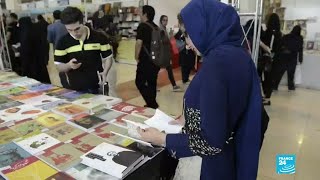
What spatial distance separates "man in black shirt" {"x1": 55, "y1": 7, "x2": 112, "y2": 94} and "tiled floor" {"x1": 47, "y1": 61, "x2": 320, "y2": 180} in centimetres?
156

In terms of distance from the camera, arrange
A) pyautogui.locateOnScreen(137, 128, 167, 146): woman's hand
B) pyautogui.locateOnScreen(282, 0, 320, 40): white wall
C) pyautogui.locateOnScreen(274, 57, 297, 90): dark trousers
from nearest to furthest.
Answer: pyautogui.locateOnScreen(137, 128, 167, 146): woman's hand, pyautogui.locateOnScreen(274, 57, 297, 90): dark trousers, pyautogui.locateOnScreen(282, 0, 320, 40): white wall

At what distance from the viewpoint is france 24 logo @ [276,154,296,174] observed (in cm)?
232

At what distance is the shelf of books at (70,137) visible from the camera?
1045 mm

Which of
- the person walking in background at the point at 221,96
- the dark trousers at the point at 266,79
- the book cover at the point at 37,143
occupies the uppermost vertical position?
the person walking in background at the point at 221,96

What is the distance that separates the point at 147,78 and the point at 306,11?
381 centimetres

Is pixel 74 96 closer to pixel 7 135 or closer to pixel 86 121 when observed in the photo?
pixel 86 121

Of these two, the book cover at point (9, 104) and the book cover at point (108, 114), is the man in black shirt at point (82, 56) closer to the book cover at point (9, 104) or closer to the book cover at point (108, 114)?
the book cover at point (9, 104)

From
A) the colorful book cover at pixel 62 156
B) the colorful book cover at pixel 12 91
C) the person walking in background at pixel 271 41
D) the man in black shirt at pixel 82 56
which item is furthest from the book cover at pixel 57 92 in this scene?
the person walking in background at pixel 271 41

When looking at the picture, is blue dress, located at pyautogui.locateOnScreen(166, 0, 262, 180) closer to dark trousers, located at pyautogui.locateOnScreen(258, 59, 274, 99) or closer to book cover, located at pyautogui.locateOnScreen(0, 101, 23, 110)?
book cover, located at pyautogui.locateOnScreen(0, 101, 23, 110)

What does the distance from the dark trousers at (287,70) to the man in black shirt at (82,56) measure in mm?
3601

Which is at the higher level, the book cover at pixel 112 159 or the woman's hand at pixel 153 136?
the woman's hand at pixel 153 136

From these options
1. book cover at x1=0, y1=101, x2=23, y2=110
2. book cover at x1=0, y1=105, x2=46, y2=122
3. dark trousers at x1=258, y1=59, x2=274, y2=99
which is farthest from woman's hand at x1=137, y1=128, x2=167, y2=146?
dark trousers at x1=258, y1=59, x2=274, y2=99

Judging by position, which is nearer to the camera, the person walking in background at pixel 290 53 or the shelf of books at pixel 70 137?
the shelf of books at pixel 70 137

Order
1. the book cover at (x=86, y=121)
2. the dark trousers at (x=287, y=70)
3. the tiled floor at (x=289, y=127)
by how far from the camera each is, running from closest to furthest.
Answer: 1. the book cover at (x=86, y=121)
2. the tiled floor at (x=289, y=127)
3. the dark trousers at (x=287, y=70)
